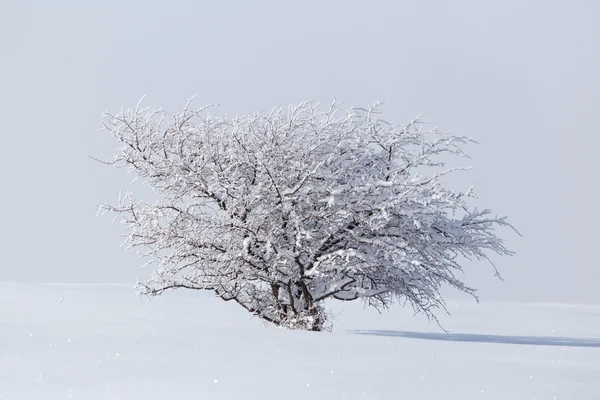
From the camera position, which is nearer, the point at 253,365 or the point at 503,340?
the point at 253,365

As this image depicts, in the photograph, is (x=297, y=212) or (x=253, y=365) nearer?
(x=253, y=365)

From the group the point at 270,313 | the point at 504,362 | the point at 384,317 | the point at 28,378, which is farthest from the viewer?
the point at 384,317

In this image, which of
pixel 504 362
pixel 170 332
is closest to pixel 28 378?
pixel 170 332

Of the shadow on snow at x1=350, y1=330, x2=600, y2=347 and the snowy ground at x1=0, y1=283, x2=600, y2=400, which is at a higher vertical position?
the shadow on snow at x1=350, y1=330, x2=600, y2=347

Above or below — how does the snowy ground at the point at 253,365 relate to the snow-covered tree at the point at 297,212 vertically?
below

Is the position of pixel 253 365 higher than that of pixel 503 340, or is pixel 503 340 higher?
pixel 503 340

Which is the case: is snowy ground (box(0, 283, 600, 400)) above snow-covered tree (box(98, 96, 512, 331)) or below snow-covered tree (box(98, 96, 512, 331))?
below

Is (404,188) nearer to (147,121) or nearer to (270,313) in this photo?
(270,313)

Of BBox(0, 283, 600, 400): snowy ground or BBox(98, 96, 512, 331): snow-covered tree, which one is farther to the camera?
BBox(98, 96, 512, 331): snow-covered tree

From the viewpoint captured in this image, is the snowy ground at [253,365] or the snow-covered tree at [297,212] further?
the snow-covered tree at [297,212]

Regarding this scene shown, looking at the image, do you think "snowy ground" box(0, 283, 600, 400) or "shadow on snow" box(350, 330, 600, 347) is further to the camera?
"shadow on snow" box(350, 330, 600, 347)

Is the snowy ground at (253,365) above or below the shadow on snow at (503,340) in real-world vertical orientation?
below

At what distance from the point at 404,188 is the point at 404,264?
155 centimetres

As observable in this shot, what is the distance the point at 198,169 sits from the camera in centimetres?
1313
